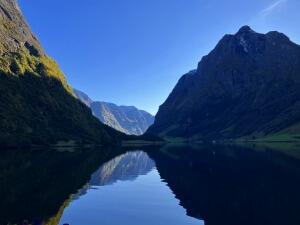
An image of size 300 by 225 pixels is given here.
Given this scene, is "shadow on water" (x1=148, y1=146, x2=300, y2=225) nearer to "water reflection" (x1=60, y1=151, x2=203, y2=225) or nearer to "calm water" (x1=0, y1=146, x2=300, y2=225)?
"calm water" (x1=0, y1=146, x2=300, y2=225)

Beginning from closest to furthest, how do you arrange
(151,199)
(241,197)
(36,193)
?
(241,197) < (36,193) < (151,199)

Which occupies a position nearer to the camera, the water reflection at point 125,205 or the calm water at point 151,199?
the calm water at point 151,199

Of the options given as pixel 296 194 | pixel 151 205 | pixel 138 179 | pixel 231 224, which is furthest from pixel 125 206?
pixel 138 179

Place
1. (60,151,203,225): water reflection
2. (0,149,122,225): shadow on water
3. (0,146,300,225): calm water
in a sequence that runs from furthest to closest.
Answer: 1. (60,151,203,225): water reflection
2. (0,146,300,225): calm water
3. (0,149,122,225): shadow on water

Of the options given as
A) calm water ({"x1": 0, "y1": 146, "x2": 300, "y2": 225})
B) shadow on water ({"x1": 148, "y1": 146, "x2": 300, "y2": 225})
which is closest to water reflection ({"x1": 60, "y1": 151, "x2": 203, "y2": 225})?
calm water ({"x1": 0, "y1": 146, "x2": 300, "y2": 225})

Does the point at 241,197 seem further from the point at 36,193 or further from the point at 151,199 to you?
the point at 36,193

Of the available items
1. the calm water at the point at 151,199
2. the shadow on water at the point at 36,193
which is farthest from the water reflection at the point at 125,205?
the shadow on water at the point at 36,193

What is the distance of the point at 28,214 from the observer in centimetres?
5153

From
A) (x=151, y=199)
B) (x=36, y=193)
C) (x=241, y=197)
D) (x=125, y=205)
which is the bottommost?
(x=125, y=205)

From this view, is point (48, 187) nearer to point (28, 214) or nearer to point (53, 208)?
point (53, 208)

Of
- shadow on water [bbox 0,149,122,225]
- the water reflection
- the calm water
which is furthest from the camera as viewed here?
the water reflection

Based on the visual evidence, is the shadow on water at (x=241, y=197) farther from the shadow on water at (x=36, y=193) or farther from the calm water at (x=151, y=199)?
the shadow on water at (x=36, y=193)

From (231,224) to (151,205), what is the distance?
63.2 ft

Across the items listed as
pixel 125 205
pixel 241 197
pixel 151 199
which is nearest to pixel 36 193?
pixel 125 205
